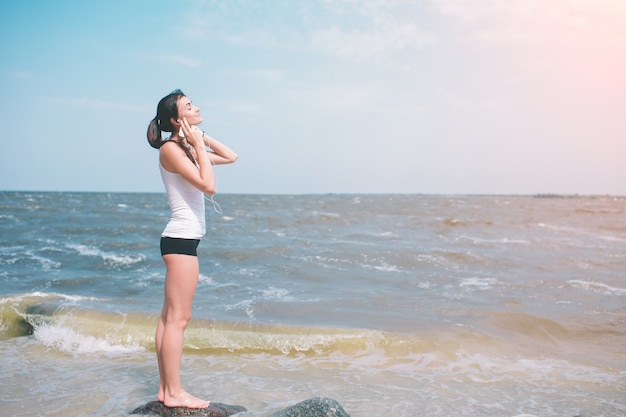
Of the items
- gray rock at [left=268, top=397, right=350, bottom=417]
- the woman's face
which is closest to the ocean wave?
the woman's face

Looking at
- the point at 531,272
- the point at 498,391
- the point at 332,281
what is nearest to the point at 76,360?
the point at 498,391

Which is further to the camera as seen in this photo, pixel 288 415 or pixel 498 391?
pixel 498 391

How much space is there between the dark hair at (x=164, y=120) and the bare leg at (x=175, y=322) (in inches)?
29.1

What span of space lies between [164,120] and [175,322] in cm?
141

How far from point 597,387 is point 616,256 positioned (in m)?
12.5

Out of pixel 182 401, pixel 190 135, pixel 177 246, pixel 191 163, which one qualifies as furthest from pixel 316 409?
pixel 190 135

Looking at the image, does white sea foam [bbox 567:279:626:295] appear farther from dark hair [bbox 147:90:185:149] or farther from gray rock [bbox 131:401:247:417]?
dark hair [bbox 147:90:185:149]

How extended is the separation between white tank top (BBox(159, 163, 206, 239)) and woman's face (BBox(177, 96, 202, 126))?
39cm

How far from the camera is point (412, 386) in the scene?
185 inches

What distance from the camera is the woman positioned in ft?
11.2

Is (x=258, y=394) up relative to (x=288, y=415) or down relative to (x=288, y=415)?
down

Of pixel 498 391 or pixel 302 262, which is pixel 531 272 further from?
pixel 498 391

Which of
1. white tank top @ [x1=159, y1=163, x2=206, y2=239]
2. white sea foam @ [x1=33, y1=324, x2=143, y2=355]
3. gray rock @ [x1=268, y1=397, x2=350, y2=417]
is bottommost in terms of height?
white sea foam @ [x1=33, y1=324, x2=143, y2=355]

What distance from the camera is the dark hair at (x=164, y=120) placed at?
3473 mm
